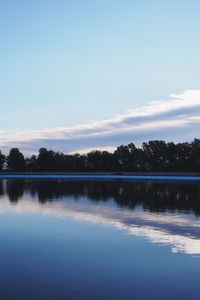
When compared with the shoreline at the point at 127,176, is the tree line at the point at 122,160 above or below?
above

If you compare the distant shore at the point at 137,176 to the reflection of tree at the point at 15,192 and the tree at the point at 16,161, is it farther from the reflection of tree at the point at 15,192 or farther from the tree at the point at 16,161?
the reflection of tree at the point at 15,192

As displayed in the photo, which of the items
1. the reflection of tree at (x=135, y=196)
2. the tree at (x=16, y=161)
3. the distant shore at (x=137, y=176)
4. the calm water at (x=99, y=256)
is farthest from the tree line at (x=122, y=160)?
the calm water at (x=99, y=256)

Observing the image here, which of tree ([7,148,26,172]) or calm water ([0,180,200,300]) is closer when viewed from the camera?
calm water ([0,180,200,300])

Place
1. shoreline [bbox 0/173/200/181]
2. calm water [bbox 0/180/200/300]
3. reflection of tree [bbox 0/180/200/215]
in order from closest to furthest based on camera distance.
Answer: calm water [bbox 0/180/200/300]
reflection of tree [bbox 0/180/200/215]
shoreline [bbox 0/173/200/181]

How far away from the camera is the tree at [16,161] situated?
13375 cm

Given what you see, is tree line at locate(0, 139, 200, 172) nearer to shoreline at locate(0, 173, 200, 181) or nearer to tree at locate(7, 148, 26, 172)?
tree at locate(7, 148, 26, 172)

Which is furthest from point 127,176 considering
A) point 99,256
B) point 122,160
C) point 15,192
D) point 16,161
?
point 99,256

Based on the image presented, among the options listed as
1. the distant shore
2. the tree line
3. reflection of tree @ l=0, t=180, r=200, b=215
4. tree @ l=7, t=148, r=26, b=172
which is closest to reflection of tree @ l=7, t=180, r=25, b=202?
reflection of tree @ l=0, t=180, r=200, b=215

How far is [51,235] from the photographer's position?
17.3 meters

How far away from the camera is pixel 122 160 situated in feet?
406

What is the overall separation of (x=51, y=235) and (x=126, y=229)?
3461mm

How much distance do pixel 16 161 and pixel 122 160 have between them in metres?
33.4

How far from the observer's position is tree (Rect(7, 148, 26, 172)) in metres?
134

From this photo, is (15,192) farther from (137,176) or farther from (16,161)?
(16,161)
